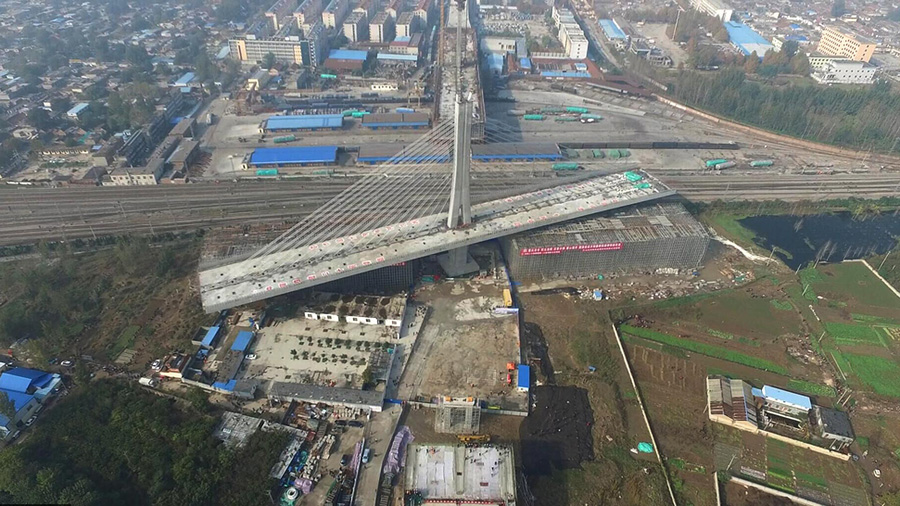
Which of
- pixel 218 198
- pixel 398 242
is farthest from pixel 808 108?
pixel 218 198

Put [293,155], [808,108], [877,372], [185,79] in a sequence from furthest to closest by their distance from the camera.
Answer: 1. [185,79]
2. [808,108]
3. [293,155]
4. [877,372]

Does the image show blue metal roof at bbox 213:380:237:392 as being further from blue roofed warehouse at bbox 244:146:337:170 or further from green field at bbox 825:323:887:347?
green field at bbox 825:323:887:347

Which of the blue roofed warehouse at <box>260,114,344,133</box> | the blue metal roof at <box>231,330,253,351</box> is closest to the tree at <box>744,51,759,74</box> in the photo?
the blue roofed warehouse at <box>260,114,344,133</box>

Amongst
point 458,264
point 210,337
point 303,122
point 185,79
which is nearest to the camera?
point 210,337

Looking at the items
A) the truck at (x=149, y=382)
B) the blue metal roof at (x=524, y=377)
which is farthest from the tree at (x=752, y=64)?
the truck at (x=149, y=382)

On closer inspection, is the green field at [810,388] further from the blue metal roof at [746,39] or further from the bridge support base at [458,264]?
the blue metal roof at [746,39]

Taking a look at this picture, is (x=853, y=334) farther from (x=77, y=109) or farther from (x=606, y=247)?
(x=77, y=109)

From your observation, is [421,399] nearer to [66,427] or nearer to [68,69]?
[66,427]
